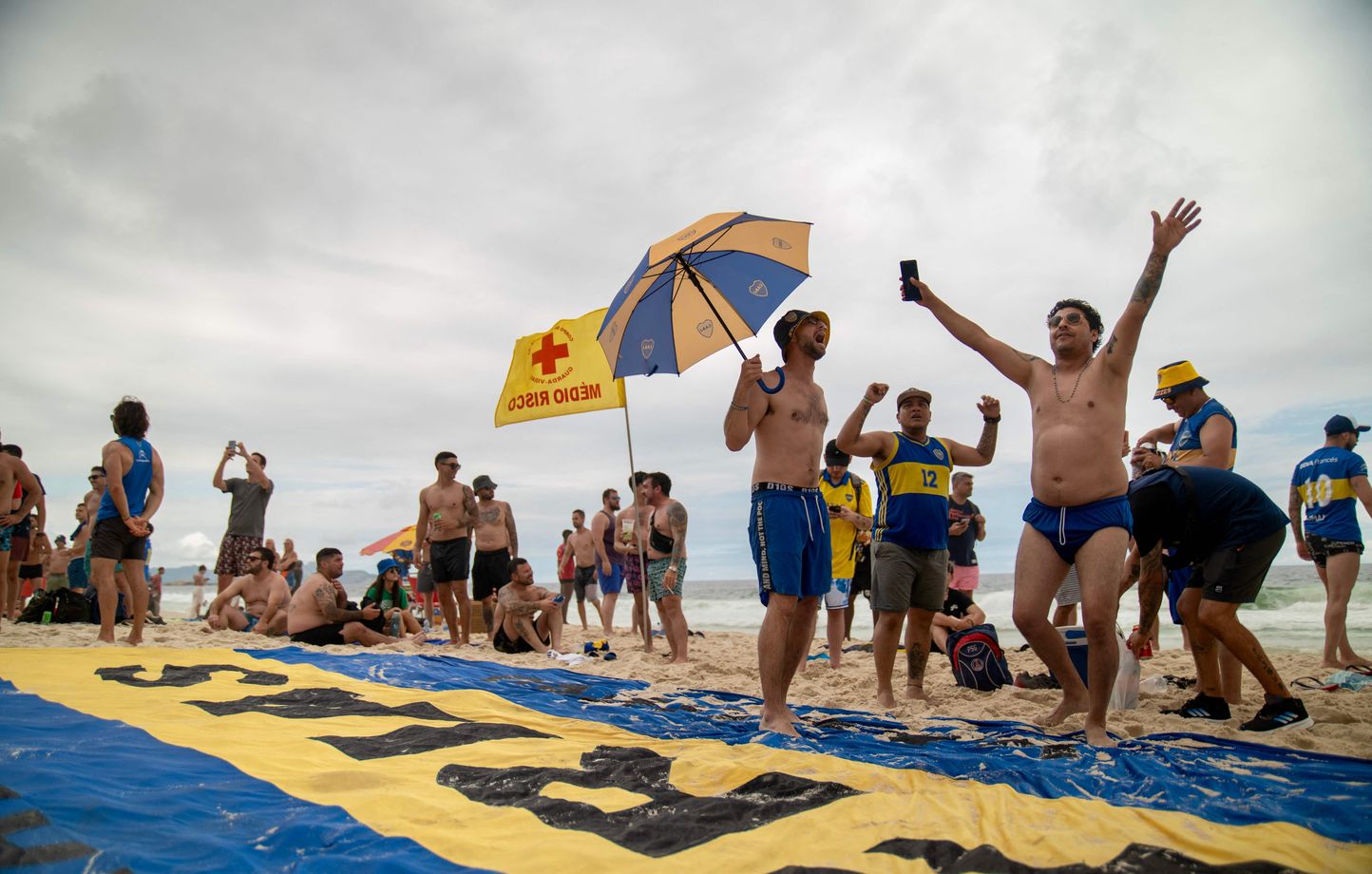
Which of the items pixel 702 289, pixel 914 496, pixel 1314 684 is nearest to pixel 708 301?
pixel 702 289

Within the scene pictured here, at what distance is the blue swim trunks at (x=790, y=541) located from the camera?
4102 mm

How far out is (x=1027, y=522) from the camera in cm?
389

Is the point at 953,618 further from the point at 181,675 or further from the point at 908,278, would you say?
the point at 181,675

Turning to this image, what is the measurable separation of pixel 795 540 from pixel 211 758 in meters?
2.77

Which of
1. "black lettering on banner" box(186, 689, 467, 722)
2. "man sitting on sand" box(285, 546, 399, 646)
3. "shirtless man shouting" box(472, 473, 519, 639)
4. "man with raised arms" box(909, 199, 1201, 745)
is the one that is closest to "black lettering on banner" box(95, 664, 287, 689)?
"black lettering on banner" box(186, 689, 467, 722)

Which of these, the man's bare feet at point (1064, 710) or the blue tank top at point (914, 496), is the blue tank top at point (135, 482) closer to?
the blue tank top at point (914, 496)

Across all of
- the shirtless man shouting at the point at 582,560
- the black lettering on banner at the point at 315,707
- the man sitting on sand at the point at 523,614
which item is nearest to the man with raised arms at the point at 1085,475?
the black lettering on banner at the point at 315,707

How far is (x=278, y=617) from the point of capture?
939 cm

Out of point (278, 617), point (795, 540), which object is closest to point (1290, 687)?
point (795, 540)

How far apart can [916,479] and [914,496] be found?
12cm

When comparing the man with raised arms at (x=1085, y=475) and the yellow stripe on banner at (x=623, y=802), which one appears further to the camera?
the man with raised arms at (x=1085, y=475)

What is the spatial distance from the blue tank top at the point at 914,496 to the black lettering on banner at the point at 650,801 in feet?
8.58

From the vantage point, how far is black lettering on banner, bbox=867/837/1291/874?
1.89 metres

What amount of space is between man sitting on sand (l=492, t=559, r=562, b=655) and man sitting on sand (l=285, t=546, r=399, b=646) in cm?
159
